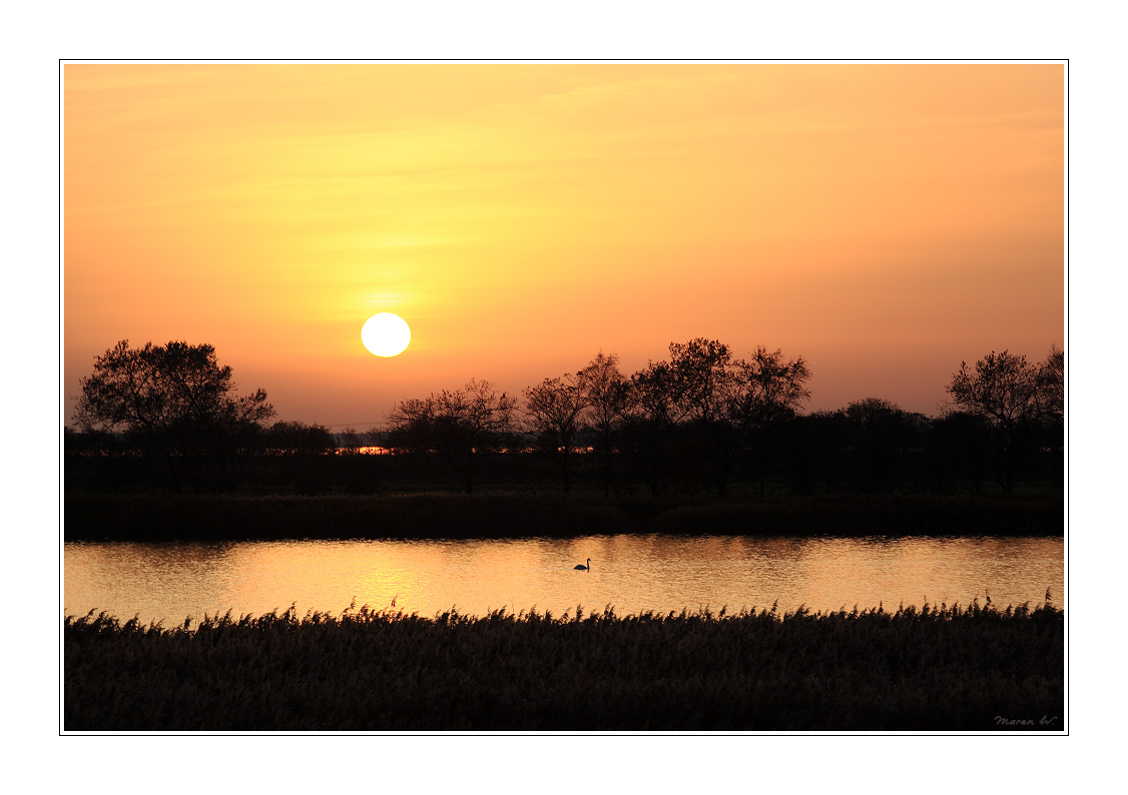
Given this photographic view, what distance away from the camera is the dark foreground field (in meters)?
10.3

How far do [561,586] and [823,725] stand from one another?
19.0 m

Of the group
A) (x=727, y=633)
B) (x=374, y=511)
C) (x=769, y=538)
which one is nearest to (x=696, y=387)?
(x=769, y=538)

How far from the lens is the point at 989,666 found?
41.3ft

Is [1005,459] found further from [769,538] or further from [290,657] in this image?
[290,657]

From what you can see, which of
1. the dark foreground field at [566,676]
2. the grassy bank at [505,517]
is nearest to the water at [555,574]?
the grassy bank at [505,517]

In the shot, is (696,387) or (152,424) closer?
(152,424)

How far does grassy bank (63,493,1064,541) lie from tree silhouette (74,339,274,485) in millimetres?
6556

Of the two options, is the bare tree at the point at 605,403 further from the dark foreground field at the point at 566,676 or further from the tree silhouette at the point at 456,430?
the dark foreground field at the point at 566,676

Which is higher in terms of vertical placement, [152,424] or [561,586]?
[152,424]

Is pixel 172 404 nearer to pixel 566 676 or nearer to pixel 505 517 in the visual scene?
pixel 505 517

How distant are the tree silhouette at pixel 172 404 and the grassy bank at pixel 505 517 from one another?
656cm

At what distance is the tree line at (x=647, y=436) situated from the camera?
169 ft

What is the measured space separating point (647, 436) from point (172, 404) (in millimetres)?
30853

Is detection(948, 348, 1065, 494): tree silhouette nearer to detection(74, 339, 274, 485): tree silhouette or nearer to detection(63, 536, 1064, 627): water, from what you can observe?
detection(63, 536, 1064, 627): water
